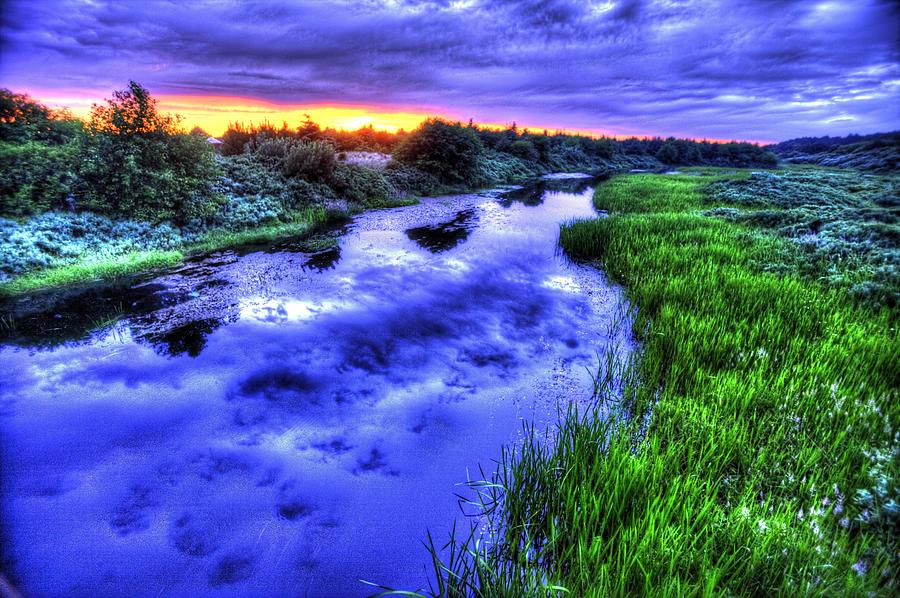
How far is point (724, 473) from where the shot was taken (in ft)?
12.4

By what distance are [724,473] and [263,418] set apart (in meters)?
5.84

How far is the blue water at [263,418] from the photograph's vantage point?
338cm

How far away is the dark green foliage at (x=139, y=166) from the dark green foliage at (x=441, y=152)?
1816cm

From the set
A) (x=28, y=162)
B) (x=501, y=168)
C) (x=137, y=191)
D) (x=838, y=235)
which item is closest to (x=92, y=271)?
(x=137, y=191)

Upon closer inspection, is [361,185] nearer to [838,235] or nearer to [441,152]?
[441,152]

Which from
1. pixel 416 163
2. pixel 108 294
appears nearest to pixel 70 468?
pixel 108 294

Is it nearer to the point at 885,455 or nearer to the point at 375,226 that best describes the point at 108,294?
the point at 375,226

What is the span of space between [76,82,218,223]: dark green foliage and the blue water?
439cm

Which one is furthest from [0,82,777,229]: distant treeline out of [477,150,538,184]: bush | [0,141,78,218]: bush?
[477,150,538,184]: bush

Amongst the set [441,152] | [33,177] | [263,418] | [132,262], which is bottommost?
[263,418]

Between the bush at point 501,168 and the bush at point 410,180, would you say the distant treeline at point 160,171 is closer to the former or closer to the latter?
the bush at point 410,180

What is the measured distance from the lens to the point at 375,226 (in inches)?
685

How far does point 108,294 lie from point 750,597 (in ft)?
42.0

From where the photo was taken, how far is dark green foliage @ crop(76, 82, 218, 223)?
11.9m
